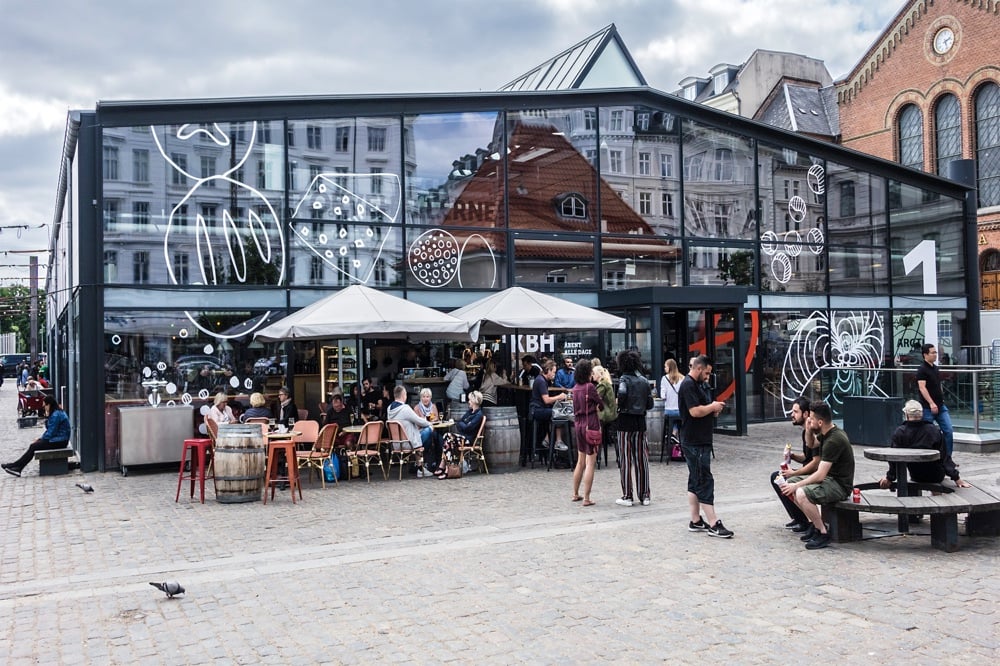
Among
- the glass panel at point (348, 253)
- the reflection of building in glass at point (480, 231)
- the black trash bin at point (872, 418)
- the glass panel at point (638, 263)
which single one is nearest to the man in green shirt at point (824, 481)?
the black trash bin at point (872, 418)

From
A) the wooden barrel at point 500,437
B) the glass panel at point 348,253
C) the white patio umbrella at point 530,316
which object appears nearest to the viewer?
the wooden barrel at point 500,437

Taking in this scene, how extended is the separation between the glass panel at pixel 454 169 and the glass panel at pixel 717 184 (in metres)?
4.43

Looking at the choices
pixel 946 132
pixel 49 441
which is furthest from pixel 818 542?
pixel 946 132

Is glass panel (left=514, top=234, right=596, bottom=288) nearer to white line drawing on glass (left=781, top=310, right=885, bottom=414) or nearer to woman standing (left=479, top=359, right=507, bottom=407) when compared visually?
woman standing (left=479, top=359, right=507, bottom=407)

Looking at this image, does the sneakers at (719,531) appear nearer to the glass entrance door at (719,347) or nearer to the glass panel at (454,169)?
the glass entrance door at (719,347)

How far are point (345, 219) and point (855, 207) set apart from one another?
12436 millimetres

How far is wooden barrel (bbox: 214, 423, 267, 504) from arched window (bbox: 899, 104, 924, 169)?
33.0m

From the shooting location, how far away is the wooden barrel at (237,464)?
1035 cm

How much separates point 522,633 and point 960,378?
11.9m

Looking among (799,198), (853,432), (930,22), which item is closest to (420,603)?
(853,432)

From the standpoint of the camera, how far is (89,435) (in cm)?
1361

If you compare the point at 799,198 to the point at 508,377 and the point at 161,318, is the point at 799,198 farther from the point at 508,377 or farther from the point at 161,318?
the point at 161,318

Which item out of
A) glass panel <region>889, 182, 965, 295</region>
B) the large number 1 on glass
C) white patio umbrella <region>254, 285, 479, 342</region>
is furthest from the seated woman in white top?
the large number 1 on glass

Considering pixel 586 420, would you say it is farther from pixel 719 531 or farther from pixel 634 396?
pixel 719 531
